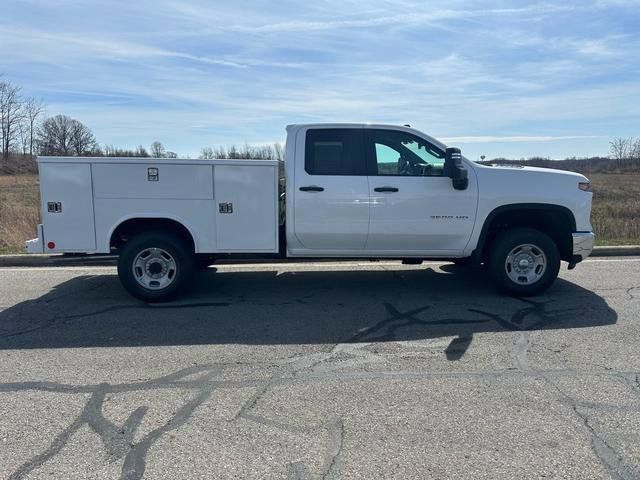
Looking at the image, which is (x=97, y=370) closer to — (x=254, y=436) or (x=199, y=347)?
(x=199, y=347)

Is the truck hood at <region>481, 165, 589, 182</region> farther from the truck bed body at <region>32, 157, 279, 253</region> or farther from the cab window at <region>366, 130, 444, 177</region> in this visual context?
the truck bed body at <region>32, 157, 279, 253</region>

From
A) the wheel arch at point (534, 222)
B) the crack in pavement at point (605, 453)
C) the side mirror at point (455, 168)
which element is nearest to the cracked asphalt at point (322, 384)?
the crack in pavement at point (605, 453)

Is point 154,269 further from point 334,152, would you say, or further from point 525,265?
point 525,265

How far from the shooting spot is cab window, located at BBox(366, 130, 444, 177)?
618cm

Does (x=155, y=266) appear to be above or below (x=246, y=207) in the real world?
below

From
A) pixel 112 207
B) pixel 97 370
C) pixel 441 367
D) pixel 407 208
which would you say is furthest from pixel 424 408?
pixel 112 207

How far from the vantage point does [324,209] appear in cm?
614

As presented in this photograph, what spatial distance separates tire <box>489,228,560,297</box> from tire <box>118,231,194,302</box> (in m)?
3.86

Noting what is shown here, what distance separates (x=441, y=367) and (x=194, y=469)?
7.40 feet

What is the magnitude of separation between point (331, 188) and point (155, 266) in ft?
7.84

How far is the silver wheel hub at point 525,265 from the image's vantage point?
6.39m

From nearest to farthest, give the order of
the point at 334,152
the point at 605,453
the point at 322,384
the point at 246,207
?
the point at 605,453, the point at 322,384, the point at 246,207, the point at 334,152

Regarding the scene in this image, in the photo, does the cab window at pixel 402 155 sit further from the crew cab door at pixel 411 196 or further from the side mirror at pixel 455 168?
the side mirror at pixel 455 168

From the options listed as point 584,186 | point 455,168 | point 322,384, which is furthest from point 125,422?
point 584,186
